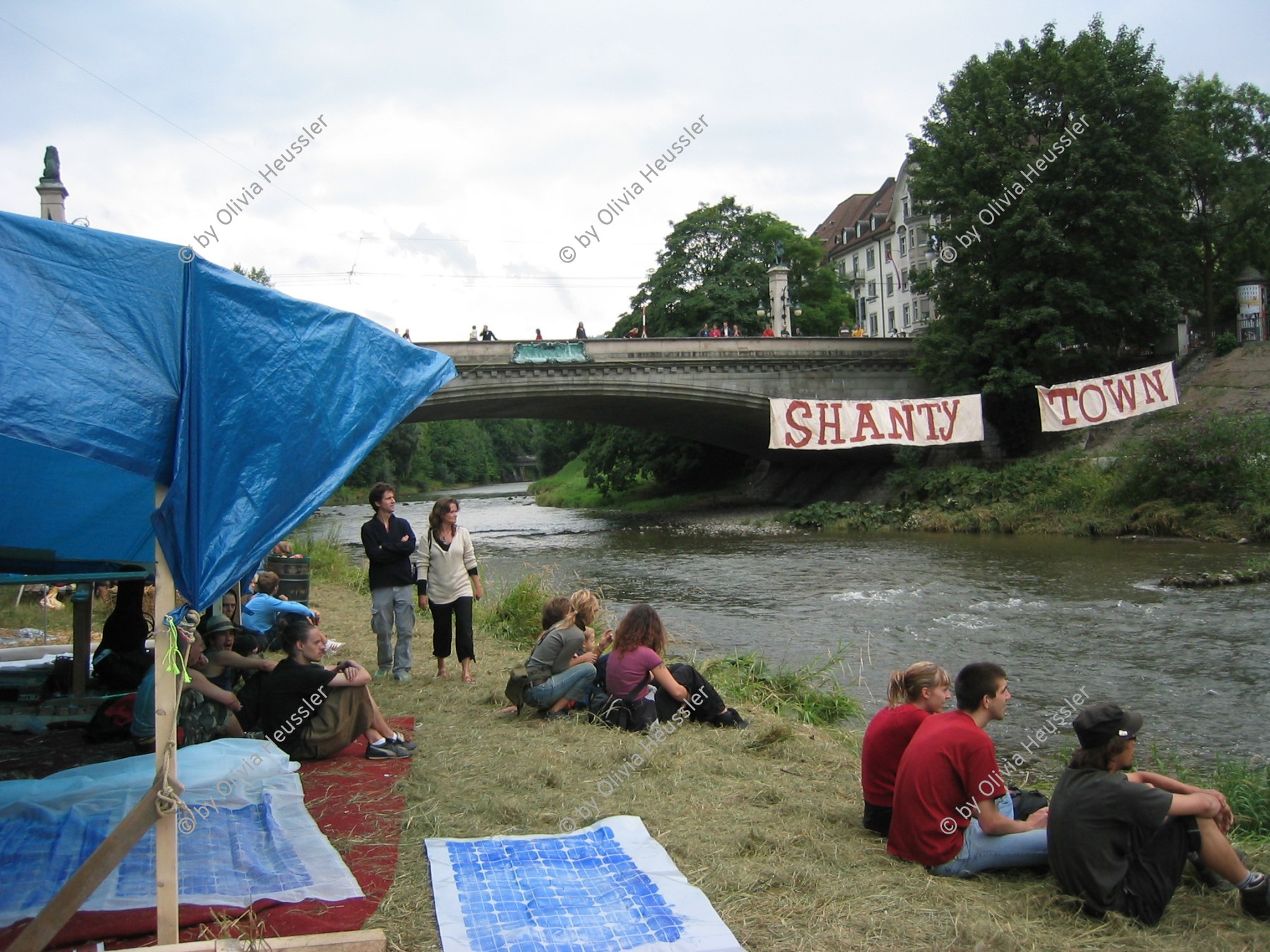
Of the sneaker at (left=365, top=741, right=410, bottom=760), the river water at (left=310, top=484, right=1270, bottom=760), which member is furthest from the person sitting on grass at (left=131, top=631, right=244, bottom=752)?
the river water at (left=310, top=484, right=1270, bottom=760)

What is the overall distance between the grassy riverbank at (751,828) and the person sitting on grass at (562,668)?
202 millimetres

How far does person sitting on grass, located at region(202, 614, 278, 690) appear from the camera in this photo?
20.4ft

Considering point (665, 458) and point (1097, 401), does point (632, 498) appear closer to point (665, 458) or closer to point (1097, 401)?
point (665, 458)

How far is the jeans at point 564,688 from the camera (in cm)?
695

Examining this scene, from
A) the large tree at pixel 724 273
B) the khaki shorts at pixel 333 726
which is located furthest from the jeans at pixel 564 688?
the large tree at pixel 724 273

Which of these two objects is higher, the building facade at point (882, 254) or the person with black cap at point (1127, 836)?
the building facade at point (882, 254)

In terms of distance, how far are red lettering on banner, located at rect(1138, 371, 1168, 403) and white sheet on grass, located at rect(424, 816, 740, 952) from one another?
86.4 feet

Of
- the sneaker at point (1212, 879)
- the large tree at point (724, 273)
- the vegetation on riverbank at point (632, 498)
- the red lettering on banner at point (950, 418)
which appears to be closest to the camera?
the sneaker at point (1212, 879)

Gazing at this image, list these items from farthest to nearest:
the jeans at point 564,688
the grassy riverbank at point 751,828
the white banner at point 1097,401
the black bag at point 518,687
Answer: the white banner at point 1097,401 → the black bag at point 518,687 → the jeans at point 564,688 → the grassy riverbank at point 751,828

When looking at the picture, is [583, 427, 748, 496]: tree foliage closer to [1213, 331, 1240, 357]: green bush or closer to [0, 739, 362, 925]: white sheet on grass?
[1213, 331, 1240, 357]: green bush

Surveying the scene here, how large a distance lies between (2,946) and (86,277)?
2.34 m

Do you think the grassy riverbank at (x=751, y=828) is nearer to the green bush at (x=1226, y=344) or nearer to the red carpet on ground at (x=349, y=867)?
the red carpet on ground at (x=349, y=867)

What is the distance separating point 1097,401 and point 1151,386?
1617mm

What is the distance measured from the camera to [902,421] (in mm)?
26953
